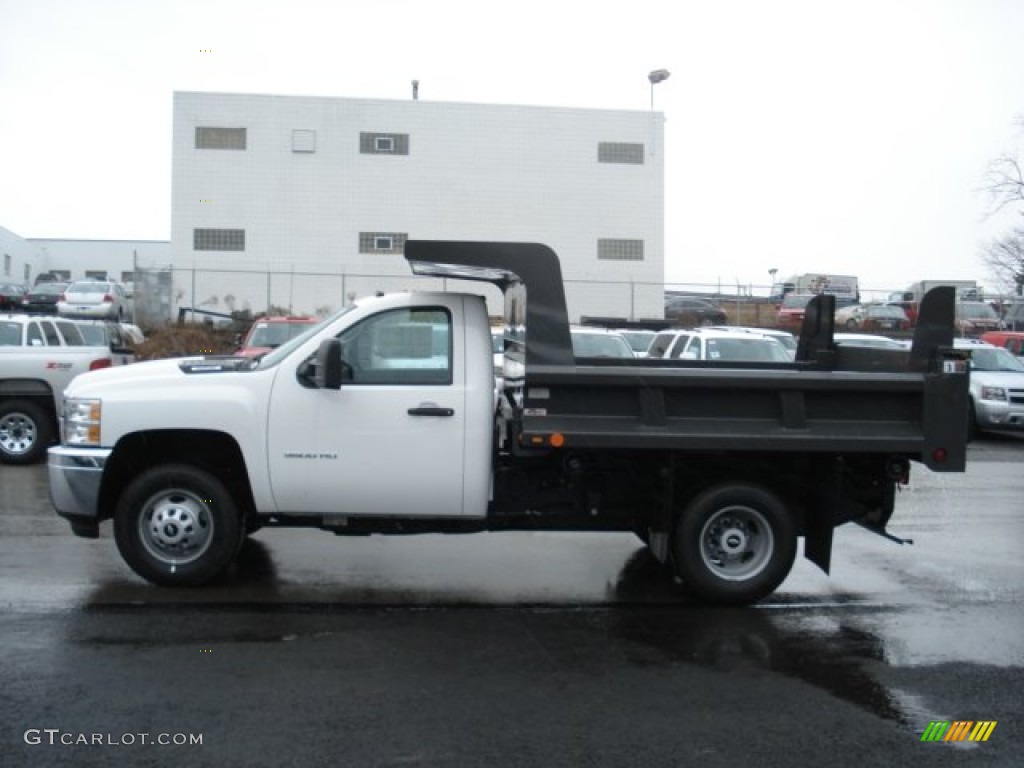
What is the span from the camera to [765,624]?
702 cm

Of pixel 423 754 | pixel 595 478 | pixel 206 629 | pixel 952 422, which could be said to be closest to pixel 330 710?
pixel 423 754

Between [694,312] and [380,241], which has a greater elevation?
[380,241]

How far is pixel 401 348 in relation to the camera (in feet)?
24.1

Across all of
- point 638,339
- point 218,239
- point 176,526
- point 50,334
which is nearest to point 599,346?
point 638,339

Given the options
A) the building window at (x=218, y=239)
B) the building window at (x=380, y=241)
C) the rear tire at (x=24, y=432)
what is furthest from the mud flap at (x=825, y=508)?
the building window at (x=218, y=239)

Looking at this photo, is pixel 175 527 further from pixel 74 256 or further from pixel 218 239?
pixel 74 256

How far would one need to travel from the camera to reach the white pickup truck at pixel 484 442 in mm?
6953

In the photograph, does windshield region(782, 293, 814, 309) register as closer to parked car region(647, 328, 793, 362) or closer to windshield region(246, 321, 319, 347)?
parked car region(647, 328, 793, 362)

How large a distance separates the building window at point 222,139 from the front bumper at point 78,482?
1286 inches

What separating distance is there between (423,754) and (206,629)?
7.68 ft

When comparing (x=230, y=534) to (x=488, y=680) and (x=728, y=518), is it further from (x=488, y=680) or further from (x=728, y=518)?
(x=728, y=518)

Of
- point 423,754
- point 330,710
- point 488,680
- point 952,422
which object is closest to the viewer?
point 423,754

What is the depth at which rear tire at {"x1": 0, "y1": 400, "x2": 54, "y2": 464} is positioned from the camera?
541 inches

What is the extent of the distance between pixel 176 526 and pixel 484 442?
7.19 feet
